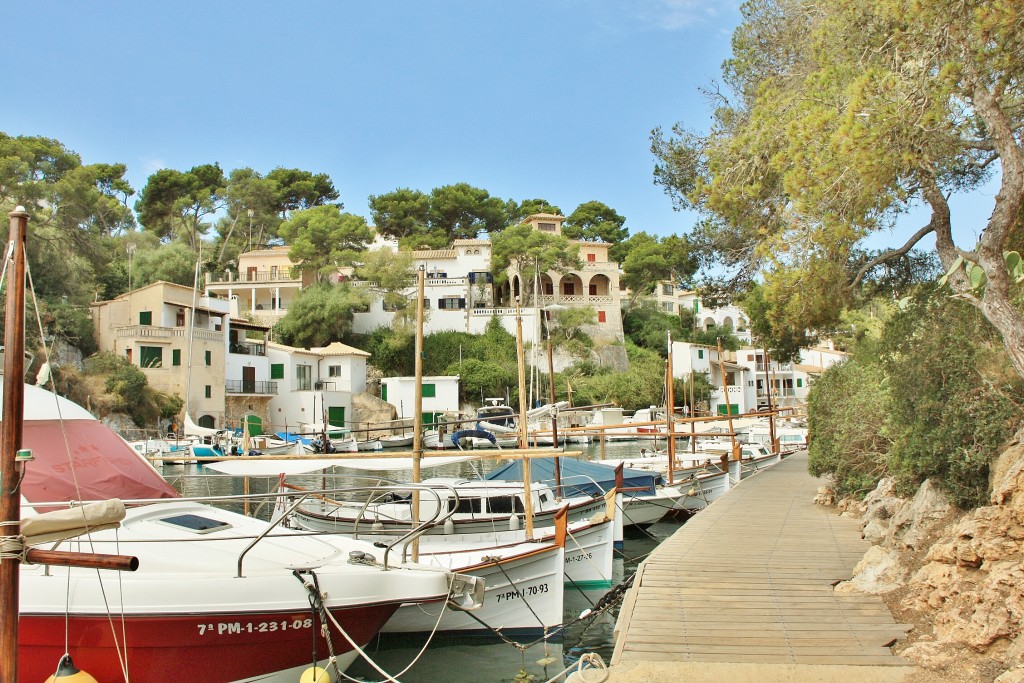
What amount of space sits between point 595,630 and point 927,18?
9295mm

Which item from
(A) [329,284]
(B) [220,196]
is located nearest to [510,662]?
(A) [329,284]

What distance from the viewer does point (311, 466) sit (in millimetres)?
14672

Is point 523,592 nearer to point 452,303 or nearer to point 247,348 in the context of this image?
point 247,348

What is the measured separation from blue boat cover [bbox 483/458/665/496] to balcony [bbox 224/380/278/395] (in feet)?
99.1

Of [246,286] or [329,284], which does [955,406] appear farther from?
[246,286]

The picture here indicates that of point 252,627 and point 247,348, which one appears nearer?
point 252,627

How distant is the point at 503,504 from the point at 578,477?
447cm

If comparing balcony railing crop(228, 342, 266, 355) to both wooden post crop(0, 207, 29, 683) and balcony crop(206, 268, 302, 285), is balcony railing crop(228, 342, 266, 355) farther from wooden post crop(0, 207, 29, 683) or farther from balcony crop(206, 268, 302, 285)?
wooden post crop(0, 207, 29, 683)

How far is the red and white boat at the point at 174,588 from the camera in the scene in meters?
7.24

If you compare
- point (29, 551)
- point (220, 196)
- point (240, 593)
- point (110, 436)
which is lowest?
point (240, 593)

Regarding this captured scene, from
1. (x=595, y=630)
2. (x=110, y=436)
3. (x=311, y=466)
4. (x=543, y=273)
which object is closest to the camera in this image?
(x=110, y=436)

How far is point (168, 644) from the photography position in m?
7.39

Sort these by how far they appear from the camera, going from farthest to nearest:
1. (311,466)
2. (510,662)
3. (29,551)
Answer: (311,466), (510,662), (29,551)

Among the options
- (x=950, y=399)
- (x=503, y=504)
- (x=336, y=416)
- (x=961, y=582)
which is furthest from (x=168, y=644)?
(x=336, y=416)
